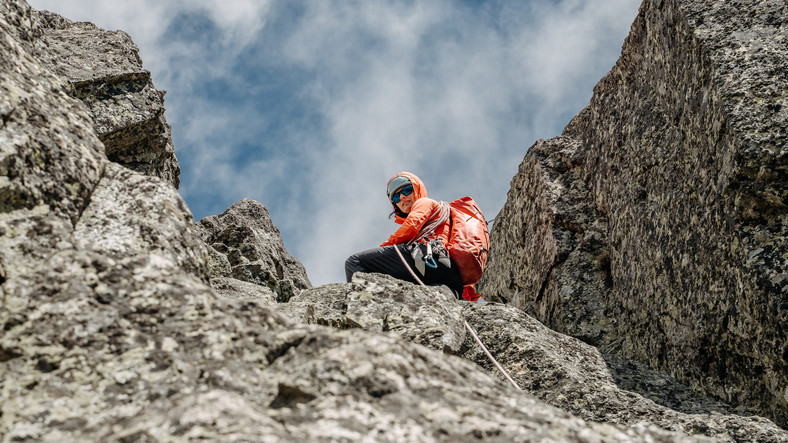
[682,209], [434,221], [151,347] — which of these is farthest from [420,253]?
[151,347]

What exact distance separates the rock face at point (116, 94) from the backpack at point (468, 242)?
601 cm

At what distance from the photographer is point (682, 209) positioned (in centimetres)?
1124

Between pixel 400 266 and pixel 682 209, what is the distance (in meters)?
5.16

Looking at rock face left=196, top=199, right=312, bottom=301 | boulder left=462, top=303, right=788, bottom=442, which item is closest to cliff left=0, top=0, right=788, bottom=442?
boulder left=462, top=303, right=788, bottom=442

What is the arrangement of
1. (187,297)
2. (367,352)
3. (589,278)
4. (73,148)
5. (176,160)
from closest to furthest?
1. (367,352)
2. (187,297)
3. (73,148)
4. (589,278)
5. (176,160)

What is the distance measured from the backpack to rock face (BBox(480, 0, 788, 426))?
5.81 ft

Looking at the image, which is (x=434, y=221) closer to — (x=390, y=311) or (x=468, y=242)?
(x=468, y=242)

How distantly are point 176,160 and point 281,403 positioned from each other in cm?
1284

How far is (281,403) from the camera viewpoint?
4.59 metres

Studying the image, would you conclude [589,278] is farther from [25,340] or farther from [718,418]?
[25,340]

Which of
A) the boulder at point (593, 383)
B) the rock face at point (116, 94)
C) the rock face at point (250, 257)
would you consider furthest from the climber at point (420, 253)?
the rock face at point (116, 94)

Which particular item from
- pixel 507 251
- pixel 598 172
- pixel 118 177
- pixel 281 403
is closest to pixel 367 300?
pixel 118 177

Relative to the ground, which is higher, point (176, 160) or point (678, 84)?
point (176, 160)

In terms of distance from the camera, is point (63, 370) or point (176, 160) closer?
point (63, 370)
